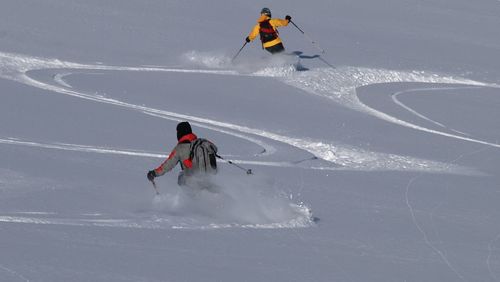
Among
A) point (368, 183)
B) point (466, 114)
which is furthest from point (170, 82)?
point (368, 183)

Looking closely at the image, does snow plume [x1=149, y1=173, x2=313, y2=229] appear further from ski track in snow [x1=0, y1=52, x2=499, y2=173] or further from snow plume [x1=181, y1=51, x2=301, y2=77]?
snow plume [x1=181, y1=51, x2=301, y2=77]

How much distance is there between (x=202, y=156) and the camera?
1049 cm

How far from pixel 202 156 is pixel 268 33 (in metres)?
10.0

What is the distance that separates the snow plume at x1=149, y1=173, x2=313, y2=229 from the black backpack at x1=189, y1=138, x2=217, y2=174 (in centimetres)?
20

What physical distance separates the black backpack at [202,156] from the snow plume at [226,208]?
201 millimetres

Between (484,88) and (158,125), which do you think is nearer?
(158,125)

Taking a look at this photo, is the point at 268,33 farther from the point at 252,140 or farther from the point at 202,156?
the point at 202,156

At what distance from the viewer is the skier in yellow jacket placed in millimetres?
20250

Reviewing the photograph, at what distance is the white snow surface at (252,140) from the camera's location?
9172 millimetres

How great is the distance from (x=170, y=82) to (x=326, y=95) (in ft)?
9.06

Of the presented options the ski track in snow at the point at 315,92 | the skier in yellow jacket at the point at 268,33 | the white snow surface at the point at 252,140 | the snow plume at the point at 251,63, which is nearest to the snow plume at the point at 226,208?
the white snow surface at the point at 252,140

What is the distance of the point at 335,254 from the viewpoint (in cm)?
956

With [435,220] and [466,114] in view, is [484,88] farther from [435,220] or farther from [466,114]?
[435,220]

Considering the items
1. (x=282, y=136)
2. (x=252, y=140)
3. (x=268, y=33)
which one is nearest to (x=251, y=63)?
(x=268, y=33)
